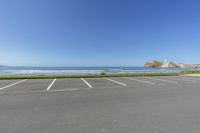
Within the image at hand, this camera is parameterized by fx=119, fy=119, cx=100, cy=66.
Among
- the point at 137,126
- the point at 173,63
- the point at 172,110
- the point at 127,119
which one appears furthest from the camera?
the point at 173,63

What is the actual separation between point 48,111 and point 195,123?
4001 millimetres

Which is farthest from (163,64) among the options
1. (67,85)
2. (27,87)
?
(27,87)

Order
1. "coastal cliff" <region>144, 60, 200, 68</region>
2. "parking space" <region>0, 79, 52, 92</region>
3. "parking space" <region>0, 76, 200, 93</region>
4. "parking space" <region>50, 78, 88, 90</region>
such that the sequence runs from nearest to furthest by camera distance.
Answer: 1. "parking space" <region>0, 79, 52, 92</region>
2. "parking space" <region>0, 76, 200, 93</region>
3. "parking space" <region>50, 78, 88, 90</region>
4. "coastal cliff" <region>144, 60, 200, 68</region>

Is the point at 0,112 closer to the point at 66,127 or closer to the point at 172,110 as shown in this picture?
the point at 66,127

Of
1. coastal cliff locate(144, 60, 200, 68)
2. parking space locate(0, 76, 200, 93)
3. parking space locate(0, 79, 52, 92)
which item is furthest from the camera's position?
coastal cliff locate(144, 60, 200, 68)

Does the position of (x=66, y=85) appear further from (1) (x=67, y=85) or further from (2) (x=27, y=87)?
(2) (x=27, y=87)

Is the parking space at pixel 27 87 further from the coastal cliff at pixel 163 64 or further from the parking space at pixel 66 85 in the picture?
the coastal cliff at pixel 163 64

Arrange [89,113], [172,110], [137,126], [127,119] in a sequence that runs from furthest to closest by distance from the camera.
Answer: [172,110]
[89,113]
[127,119]
[137,126]

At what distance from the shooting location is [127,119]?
313 cm

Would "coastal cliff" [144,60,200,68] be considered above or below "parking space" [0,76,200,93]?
above

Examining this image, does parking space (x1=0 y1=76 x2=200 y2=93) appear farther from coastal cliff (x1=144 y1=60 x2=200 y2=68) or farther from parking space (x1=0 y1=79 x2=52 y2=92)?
coastal cliff (x1=144 y1=60 x2=200 y2=68)

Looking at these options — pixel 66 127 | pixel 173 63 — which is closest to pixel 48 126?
pixel 66 127

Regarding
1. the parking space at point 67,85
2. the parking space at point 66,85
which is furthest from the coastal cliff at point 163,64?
the parking space at point 67,85

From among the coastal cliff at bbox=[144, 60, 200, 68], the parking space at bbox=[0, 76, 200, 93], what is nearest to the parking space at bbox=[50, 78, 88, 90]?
the parking space at bbox=[0, 76, 200, 93]
